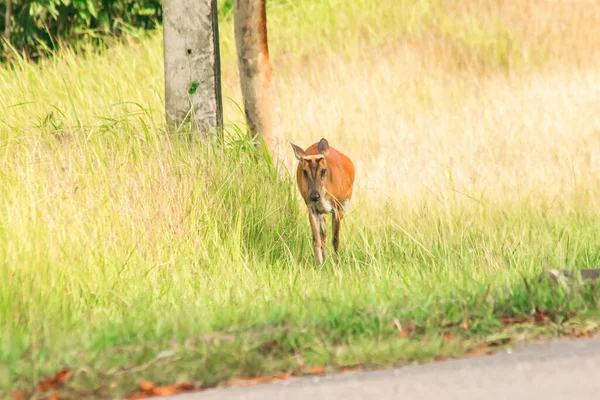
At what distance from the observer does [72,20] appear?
25.3 metres

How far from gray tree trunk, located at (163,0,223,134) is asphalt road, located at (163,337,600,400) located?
19.8 feet

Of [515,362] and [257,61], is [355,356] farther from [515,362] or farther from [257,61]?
[257,61]

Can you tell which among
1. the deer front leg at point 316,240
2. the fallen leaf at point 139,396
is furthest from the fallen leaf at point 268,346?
the deer front leg at point 316,240

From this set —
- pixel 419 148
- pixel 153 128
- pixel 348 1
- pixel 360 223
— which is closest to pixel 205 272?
pixel 153 128

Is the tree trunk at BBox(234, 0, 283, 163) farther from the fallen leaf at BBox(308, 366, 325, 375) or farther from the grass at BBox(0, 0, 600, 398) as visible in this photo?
the fallen leaf at BBox(308, 366, 325, 375)

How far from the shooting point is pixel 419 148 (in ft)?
60.4

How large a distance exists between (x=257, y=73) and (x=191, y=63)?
2923 mm

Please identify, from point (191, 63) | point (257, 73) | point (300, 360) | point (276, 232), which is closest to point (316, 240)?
point (276, 232)

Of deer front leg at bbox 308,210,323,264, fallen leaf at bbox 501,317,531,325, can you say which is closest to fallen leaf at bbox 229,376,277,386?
fallen leaf at bbox 501,317,531,325

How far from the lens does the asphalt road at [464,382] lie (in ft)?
19.1

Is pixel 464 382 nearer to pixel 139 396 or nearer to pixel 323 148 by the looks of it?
pixel 139 396

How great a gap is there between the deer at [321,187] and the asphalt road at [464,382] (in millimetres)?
5140

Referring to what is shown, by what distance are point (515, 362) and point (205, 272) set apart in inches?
175

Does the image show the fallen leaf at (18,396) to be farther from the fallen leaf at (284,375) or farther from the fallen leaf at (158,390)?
the fallen leaf at (284,375)
